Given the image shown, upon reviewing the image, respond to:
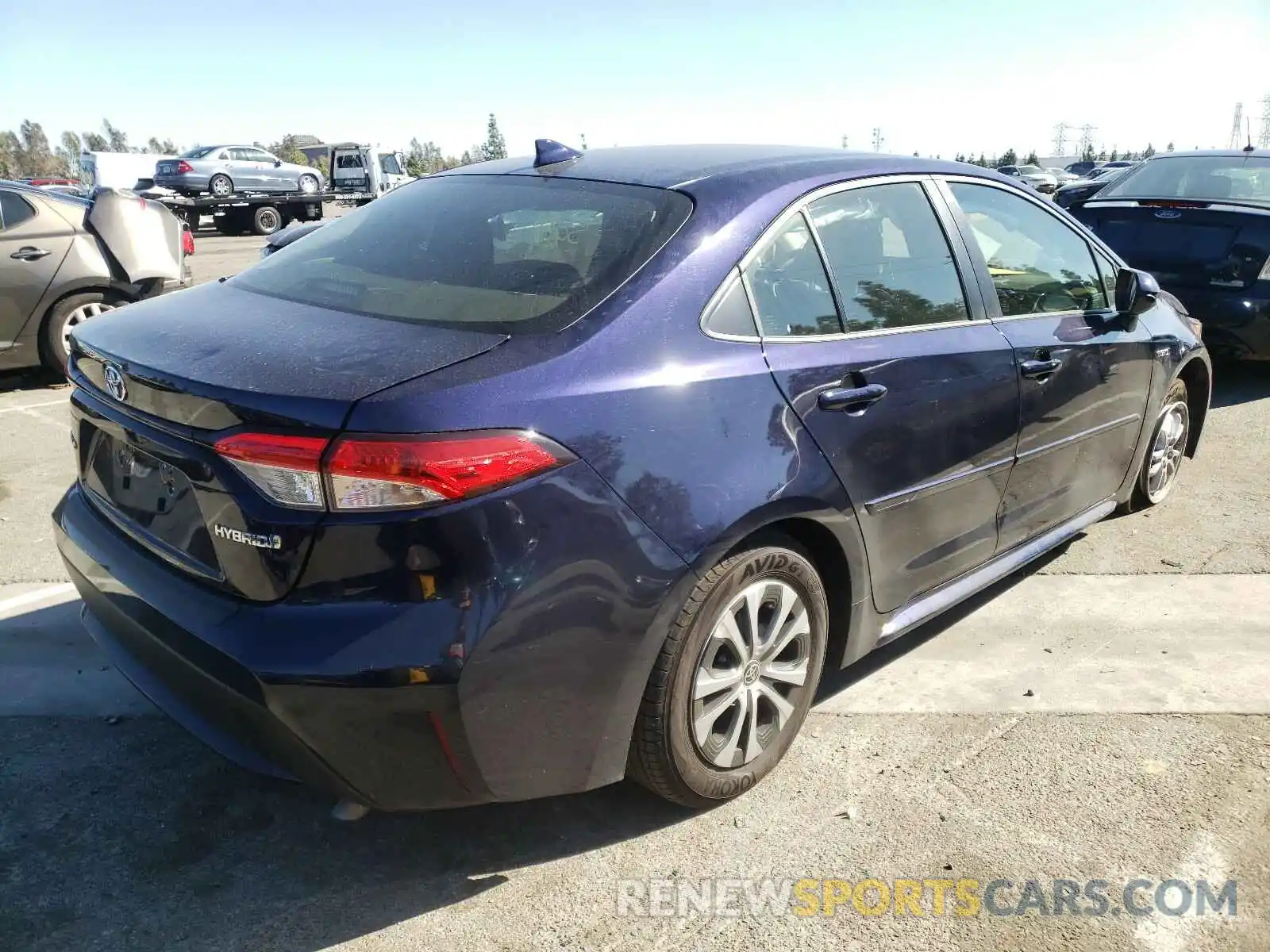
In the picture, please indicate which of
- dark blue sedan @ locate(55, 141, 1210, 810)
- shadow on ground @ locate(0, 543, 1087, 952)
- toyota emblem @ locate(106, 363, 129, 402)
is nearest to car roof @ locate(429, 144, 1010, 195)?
dark blue sedan @ locate(55, 141, 1210, 810)

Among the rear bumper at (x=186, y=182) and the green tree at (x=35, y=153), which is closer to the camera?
the rear bumper at (x=186, y=182)

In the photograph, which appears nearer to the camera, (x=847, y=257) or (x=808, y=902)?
(x=808, y=902)

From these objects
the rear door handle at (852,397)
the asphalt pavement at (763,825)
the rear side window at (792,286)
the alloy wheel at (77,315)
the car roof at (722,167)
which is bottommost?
the asphalt pavement at (763,825)

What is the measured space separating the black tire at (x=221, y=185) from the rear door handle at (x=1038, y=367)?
91.3 ft

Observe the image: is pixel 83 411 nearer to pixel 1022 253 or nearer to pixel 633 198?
pixel 633 198

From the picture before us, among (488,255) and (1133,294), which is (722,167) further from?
(1133,294)

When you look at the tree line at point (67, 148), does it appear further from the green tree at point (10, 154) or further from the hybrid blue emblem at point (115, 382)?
the hybrid blue emblem at point (115, 382)

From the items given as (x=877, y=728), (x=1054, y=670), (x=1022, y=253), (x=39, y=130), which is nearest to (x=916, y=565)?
(x=877, y=728)

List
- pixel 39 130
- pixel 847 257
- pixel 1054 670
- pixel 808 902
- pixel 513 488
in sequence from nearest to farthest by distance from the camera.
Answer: pixel 513 488
pixel 808 902
pixel 847 257
pixel 1054 670
pixel 39 130

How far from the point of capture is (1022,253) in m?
3.75

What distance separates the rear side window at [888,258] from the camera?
2926 millimetres

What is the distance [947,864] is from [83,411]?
252 centimetres

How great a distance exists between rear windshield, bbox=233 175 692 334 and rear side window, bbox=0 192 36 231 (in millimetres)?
5130

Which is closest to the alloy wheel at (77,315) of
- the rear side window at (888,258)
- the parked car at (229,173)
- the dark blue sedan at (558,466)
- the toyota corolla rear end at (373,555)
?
the dark blue sedan at (558,466)
